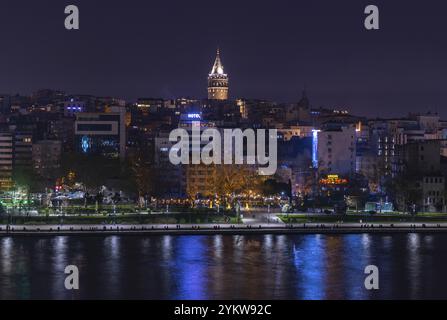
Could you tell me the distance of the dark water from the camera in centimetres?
2055

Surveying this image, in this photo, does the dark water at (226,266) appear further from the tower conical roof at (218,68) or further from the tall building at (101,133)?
the tower conical roof at (218,68)

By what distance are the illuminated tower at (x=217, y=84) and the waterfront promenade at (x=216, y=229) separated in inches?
2937

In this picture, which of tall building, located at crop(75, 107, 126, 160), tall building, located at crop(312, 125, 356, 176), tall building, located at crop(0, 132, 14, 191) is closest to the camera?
tall building, located at crop(312, 125, 356, 176)

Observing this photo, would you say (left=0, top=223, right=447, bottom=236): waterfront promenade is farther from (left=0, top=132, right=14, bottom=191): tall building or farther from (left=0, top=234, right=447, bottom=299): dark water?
(left=0, top=132, right=14, bottom=191): tall building

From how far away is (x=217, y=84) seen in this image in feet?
351

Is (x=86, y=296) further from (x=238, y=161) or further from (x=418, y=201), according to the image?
(x=238, y=161)

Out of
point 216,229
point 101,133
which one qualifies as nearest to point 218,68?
point 101,133

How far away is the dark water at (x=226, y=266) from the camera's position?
2055 centimetres

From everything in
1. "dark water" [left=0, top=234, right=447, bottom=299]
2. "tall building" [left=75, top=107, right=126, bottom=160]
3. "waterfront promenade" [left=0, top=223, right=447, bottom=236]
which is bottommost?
"dark water" [left=0, top=234, right=447, bottom=299]

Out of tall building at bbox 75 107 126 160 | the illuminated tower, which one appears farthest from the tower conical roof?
tall building at bbox 75 107 126 160

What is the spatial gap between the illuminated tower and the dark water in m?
76.7

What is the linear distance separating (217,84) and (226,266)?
83.7 metres

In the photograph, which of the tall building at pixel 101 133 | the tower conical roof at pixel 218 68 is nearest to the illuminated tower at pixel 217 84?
the tower conical roof at pixel 218 68

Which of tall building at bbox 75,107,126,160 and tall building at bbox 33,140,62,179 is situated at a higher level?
tall building at bbox 75,107,126,160
